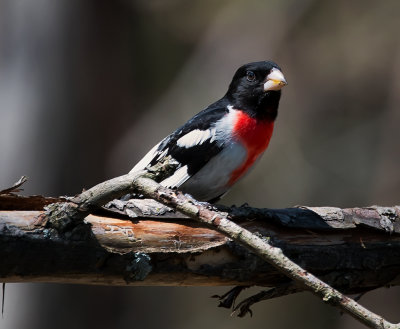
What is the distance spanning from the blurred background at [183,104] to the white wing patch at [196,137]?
6.78ft

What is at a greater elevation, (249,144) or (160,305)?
(249,144)

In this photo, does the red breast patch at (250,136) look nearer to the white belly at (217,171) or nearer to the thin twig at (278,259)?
the white belly at (217,171)

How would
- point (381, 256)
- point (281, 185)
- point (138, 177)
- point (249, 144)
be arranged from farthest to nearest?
point (281, 185) → point (249, 144) → point (381, 256) → point (138, 177)

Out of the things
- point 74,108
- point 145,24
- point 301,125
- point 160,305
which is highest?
point 145,24

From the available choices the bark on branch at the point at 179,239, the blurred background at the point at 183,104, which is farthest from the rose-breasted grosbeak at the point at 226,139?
the blurred background at the point at 183,104

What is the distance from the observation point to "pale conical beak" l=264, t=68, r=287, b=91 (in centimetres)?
403

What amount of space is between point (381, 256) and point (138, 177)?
1510mm

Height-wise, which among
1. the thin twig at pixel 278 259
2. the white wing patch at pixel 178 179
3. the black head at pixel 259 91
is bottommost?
the thin twig at pixel 278 259

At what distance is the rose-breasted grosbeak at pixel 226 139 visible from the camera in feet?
12.7

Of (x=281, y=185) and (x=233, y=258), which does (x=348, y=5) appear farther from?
(x=233, y=258)

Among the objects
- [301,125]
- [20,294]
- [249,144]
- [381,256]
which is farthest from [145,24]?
[381,256]

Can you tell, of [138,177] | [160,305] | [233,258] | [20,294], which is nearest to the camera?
[138,177]

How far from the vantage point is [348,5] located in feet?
32.4

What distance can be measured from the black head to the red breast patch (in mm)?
71
